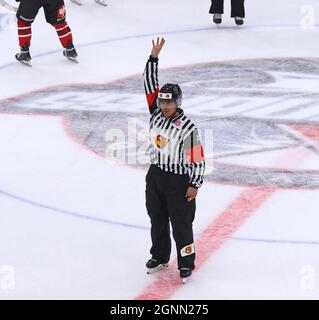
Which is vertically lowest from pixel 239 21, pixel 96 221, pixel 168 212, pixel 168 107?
pixel 239 21

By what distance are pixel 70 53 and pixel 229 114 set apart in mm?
2527

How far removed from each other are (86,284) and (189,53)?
5.68 meters

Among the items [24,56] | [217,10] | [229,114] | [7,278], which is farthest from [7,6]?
[7,278]

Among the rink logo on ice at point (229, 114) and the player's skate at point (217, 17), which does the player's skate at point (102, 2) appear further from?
the rink logo on ice at point (229, 114)

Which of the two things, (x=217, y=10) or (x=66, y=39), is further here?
(x=217, y=10)

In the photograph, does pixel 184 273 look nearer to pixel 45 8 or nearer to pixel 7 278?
pixel 7 278

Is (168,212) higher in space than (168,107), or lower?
lower

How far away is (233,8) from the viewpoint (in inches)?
476

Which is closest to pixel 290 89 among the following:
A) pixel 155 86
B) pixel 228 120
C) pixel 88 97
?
pixel 228 120

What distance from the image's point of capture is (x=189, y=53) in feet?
36.6

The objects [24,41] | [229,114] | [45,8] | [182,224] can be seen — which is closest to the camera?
[182,224]

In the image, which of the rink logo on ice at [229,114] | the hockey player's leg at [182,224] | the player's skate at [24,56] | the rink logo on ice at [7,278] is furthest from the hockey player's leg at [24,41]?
the hockey player's leg at [182,224]

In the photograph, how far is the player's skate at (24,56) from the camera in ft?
35.1

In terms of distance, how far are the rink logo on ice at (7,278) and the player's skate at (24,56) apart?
4962 mm
